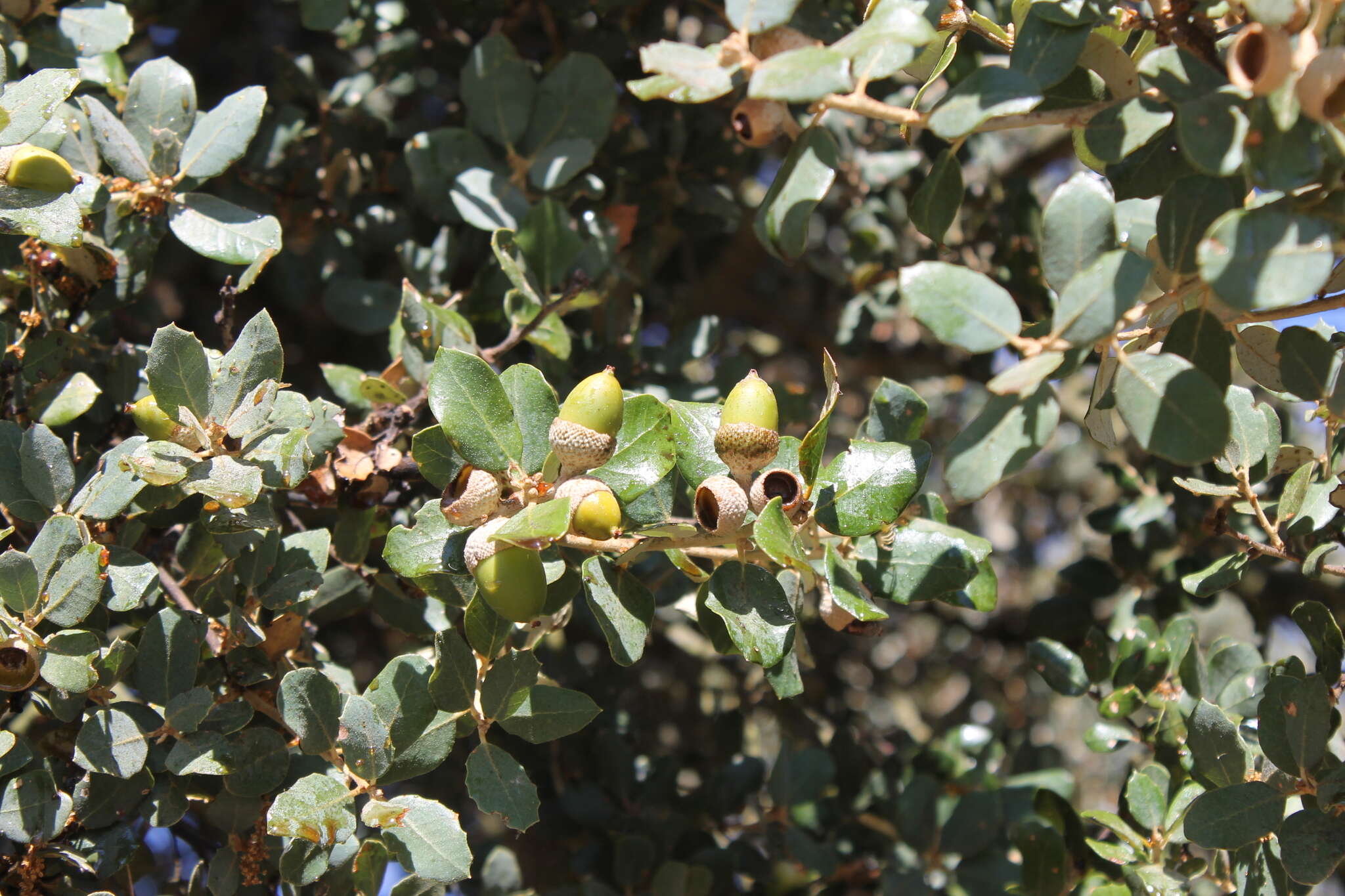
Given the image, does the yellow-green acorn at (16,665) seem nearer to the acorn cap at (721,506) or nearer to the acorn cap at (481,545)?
the acorn cap at (481,545)

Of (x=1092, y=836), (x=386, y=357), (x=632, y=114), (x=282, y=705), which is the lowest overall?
(x=1092, y=836)

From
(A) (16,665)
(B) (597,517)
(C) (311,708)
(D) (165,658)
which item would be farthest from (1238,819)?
(A) (16,665)

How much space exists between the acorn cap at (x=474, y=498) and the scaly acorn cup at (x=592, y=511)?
8 cm

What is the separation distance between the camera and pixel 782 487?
1032mm

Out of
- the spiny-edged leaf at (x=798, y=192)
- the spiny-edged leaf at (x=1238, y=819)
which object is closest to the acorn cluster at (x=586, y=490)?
the spiny-edged leaf at (x=798, y=192)

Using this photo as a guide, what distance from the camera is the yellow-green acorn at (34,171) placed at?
3.43 ft

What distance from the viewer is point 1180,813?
4.25ft

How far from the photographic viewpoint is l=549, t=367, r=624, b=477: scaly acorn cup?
96cm

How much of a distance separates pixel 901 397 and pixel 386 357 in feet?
3.70

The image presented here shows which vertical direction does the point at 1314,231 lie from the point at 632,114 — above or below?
above

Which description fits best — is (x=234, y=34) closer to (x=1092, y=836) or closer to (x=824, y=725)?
(x=824, y=725)

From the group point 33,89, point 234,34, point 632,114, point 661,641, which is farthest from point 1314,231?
point 234,34

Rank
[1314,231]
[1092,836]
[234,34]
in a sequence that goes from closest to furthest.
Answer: [1314,231], [1092,836], [234,34]

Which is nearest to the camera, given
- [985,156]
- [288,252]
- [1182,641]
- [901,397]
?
[901,397]
